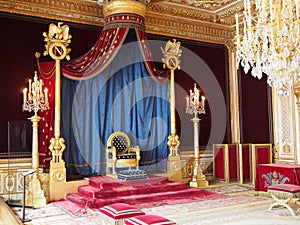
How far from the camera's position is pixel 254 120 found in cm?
845

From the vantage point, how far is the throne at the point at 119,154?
6.28 meters

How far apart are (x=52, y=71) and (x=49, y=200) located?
7.49 ft

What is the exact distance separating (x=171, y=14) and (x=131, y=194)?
4.27m

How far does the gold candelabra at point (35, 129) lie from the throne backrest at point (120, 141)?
1.46 m

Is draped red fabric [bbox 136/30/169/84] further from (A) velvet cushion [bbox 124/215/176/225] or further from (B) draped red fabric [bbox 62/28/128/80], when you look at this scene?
(A) velvet cushion [bbox 124/215/176/225]

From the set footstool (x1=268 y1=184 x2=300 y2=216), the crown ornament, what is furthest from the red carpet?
the crown ornament

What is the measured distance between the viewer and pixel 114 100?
265 inches

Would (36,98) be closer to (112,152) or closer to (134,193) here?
(112,152)

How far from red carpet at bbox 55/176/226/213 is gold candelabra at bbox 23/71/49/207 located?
1.19 ft

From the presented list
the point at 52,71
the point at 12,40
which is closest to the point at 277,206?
the point at 52,71

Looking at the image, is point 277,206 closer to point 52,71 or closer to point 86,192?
point 86,192

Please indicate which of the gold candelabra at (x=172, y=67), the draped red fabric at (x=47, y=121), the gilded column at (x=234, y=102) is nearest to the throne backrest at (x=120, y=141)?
the gold candelabra at (x=172, y=67)

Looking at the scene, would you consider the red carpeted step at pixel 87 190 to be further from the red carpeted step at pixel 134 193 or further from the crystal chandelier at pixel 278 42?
the crystal chandelier at pixel 278 42

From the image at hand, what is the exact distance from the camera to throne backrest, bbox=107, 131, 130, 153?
262 inches
